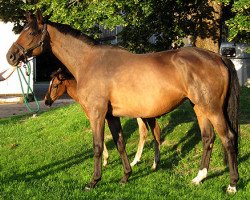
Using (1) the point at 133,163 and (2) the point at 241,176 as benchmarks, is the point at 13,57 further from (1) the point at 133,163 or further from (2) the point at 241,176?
(2) the point at 241,176

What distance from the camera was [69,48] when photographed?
709 centimetres

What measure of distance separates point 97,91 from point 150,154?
272 centimetres

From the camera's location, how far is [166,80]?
6457mm

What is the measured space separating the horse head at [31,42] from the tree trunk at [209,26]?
19.6 feet

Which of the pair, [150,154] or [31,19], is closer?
[31,19]

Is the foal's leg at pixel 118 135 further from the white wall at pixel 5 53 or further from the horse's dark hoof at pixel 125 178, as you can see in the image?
the white wall at pixel 5 53

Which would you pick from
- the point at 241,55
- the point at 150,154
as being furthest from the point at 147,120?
the point at 241,55

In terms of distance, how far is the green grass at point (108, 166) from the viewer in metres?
6.41

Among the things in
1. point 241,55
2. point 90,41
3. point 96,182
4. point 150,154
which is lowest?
point 241,55

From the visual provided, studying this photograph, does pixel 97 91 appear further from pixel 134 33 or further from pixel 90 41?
pixel 134 33

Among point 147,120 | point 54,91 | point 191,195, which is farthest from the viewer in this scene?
point 54,91

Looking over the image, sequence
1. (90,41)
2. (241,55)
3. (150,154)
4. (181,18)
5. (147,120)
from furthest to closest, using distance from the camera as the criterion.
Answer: (241,55) → (181,18) → (150,154) → (147,120) → (90,41)

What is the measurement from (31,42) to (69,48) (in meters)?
0.58

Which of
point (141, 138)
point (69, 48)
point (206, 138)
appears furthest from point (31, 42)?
point (206, 138)
